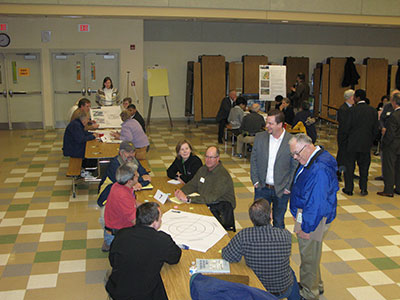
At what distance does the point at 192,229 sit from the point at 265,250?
1011 mm

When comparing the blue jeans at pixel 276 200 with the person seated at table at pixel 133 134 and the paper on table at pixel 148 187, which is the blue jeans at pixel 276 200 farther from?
the person seated at table at pixel 133 134

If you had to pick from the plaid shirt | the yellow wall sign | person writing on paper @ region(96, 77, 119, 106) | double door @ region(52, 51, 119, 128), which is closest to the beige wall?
double door @ region(52, 51, 119, 128)

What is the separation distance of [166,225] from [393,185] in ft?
17.4

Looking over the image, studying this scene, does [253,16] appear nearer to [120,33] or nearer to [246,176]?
[120,33]

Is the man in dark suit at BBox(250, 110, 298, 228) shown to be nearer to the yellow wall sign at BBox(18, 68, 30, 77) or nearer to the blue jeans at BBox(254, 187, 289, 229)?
the blue jeans at BBox(254, 187, 289, 229)

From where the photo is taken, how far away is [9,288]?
186 inches

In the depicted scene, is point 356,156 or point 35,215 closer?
point 35,215

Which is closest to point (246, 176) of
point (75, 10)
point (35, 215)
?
point (35, 215)

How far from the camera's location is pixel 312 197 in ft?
12.9

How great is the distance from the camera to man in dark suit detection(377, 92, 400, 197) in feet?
24.8

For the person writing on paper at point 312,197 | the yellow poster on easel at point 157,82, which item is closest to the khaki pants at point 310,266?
the person writing on paper at point 312,197

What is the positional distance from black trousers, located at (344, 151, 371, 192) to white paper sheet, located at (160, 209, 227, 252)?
13.8 feet

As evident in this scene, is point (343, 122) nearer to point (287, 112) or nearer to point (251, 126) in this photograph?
point (251, 126)

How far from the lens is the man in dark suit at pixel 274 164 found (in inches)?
198
